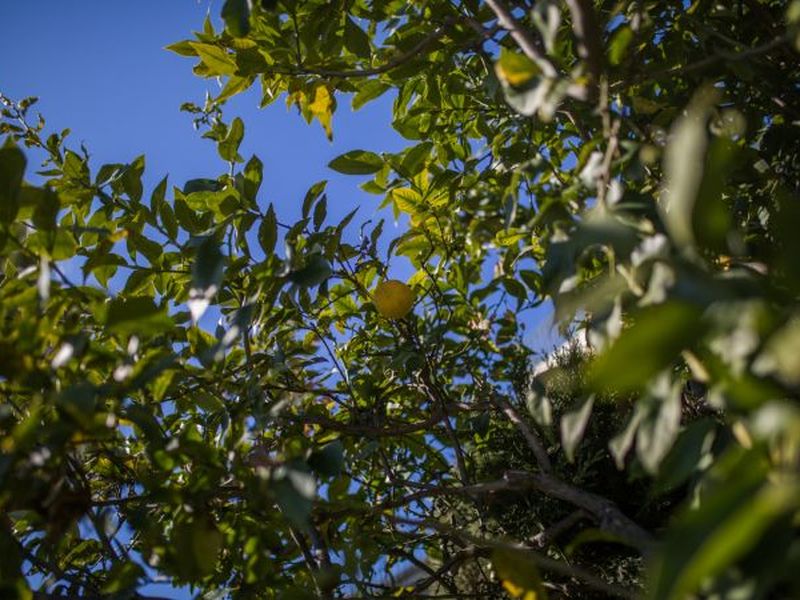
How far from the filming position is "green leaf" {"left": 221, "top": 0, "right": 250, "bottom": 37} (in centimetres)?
82

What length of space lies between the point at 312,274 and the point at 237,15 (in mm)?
353

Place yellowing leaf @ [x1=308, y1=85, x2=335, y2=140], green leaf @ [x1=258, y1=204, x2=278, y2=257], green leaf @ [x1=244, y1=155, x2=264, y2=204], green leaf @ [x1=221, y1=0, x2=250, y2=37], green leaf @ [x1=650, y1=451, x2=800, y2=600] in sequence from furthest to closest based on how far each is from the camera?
yellowing leaf @ [x1=308, y1=85, x2=335, y2=140] < green leaf @ [x1=244, y1=155, x2=264, y2=204] < green leaf @ [x1=258, y1=204, x2=278, y2=257] < green leaf @ [x1=221, y1=0, x2=250, y2=37] < green leaf @ [x1=650, y1=451, x2=800, y2=600]

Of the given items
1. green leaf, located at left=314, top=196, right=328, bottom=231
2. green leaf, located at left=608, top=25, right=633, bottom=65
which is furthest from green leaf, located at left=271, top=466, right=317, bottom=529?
green leaf, located at left=314, top=196, right=328, bottom=231

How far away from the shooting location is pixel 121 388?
0.60 metres

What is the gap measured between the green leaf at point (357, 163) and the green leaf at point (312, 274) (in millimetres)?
472

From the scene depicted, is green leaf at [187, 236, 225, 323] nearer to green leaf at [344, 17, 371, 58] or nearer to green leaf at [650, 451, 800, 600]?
green leaf at [650, 451, 800, 600]

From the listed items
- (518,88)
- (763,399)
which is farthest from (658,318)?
(518,88)

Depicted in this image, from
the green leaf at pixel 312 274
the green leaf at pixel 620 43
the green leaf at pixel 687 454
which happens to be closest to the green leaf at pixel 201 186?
the green leaf at pixel 312 274

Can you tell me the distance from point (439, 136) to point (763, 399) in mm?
1155

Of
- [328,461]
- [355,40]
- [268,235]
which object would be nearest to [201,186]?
[268,235]

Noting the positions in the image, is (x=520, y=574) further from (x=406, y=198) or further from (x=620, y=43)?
(x=406, y=198)

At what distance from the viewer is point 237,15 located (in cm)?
82

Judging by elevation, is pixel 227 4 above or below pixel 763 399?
above

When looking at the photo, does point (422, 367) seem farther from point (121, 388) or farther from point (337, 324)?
point (121, 388)
